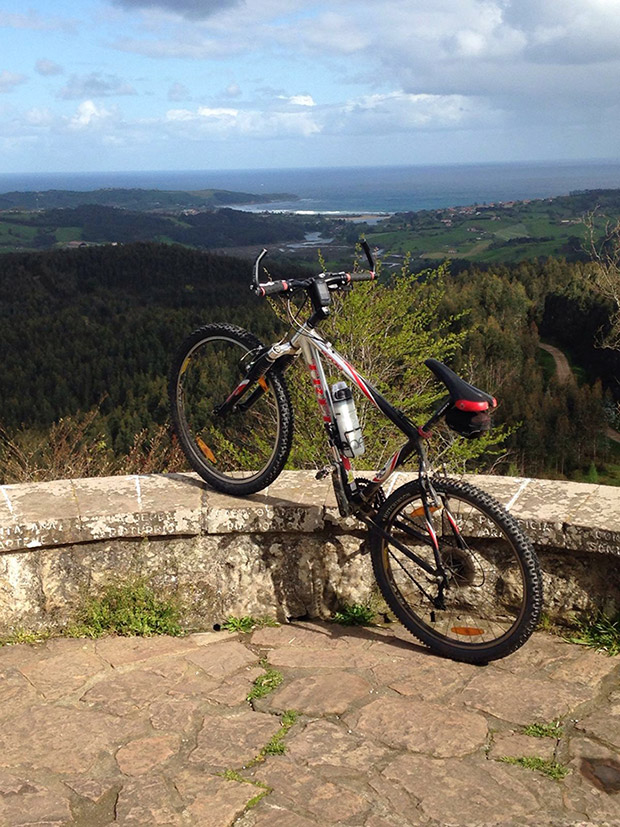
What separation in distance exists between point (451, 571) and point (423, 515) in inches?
10.0

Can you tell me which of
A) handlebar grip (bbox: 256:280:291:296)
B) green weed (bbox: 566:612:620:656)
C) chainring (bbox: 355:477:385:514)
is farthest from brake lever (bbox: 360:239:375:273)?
green weed (bbox: 566:612:620:656)

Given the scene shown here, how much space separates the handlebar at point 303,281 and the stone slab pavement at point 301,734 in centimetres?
148

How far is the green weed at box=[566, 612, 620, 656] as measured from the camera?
9.98 ft

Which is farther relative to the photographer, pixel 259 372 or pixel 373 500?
pixel 259 372

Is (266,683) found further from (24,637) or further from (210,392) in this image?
(210,392)

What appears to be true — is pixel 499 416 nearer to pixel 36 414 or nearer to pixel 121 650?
pixel 36 414

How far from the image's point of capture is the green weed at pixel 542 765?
225 cm

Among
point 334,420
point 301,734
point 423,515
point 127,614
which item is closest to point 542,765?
point 301,734

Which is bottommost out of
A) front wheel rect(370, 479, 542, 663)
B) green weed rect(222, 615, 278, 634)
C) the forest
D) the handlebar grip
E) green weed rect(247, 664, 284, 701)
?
the forest

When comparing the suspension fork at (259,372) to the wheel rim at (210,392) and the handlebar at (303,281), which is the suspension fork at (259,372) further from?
the handlebar at (303,281)

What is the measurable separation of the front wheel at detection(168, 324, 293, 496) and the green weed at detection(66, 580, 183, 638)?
2.02 ft

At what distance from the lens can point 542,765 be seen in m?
2.30

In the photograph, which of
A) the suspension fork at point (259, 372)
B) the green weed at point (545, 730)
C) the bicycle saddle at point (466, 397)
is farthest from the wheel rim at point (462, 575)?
the suspension fork at point (259, 372)

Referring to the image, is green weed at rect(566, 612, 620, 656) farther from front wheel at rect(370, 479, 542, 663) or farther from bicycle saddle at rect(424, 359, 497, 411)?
bicycle saddle at rect(424, 359, 497, 411)
